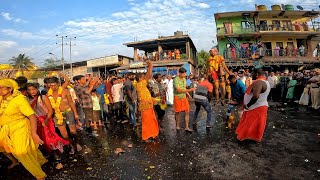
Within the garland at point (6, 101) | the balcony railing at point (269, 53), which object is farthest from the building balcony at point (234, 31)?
the garland at point (6, 101)

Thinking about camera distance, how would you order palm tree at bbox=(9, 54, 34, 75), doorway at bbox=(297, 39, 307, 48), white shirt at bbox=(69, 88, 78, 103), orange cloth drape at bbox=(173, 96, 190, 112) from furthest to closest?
palm tree at bbox=(9, 54, 34, 75) < doorway at bbox=(297, 39, 307, 48) < white shirt at bbox=(69, 88, 78, 103) < orange cloth drape at bbox=(173, 96, 190, 112)

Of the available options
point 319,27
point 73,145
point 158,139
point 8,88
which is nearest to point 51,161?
point 73,145

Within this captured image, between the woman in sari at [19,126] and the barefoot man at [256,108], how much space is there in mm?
4575

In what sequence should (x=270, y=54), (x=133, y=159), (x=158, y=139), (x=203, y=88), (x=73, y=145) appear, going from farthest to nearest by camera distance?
(x=270, y=54) → (x=203, y=88) → (x=158, y=139) → (x=73, y=145) → (x=133, y=159)

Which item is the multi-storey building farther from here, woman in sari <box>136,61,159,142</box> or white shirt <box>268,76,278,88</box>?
woman in sari <box>136,61,159,142</box>

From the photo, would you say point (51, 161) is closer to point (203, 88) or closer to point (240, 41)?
point (203, 88)

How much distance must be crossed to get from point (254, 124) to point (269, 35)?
28.7 m

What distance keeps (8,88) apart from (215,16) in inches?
1223

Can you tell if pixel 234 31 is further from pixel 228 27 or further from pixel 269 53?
pixel 269 53

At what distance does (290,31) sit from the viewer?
102 feet

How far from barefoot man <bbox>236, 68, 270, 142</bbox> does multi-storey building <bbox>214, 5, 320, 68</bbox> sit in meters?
23.9

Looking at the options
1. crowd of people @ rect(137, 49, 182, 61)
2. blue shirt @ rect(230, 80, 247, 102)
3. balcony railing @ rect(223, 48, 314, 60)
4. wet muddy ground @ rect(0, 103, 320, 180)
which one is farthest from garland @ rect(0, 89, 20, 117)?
balcony railing @ rect(223, 48, 314, 60)

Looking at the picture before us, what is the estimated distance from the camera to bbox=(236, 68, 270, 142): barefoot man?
20.0 feet

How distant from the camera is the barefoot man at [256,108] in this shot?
6.11 meters
